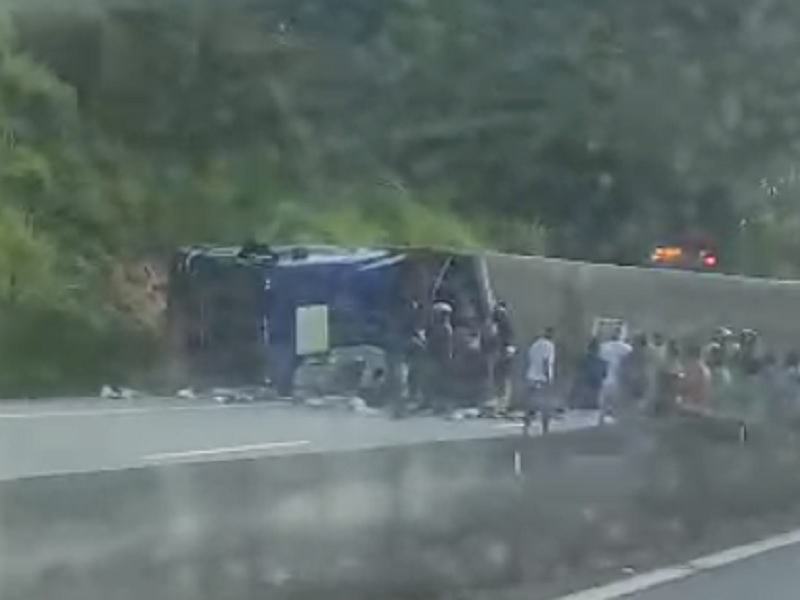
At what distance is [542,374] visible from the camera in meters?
14.5

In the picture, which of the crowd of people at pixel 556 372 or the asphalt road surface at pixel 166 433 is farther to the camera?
the crowd of people at pixel 556 372

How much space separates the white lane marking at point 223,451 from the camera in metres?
10.1

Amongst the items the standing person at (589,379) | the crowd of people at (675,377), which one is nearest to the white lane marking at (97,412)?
the crowd of people at (675,377)

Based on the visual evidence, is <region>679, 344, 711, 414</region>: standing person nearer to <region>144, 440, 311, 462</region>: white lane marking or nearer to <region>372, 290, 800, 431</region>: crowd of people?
<region>372, 290, 800, 431</region>: crowd of people

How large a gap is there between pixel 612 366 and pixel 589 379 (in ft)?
1.10

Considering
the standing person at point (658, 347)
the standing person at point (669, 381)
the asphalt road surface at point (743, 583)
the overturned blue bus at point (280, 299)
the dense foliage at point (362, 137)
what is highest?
the dense foliage at point (362, 137)

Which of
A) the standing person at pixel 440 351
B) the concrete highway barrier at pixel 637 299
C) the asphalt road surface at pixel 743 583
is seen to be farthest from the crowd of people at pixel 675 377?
the asphalt road surface at pixel 743 583

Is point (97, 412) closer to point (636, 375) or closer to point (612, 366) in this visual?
point (612, 366)

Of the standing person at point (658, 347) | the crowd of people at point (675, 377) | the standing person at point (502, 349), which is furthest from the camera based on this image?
the standing person at point (658, 347)

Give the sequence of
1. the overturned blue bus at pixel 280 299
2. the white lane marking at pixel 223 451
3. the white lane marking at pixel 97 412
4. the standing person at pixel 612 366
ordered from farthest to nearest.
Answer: the standing person at pixel 612 366, the overturned blue bus at pixel 280 299, the white lane marking at pixel 97 412, the white lane marking at pixel 223 451

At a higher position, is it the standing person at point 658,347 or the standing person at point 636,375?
the standing person at point 658,347

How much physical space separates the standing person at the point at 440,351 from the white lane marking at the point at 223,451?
2.40 m

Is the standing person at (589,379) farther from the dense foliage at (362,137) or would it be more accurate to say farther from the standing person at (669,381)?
the dense foliage at (362,137)

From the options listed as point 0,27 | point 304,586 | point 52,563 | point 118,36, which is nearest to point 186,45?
point 118,36
